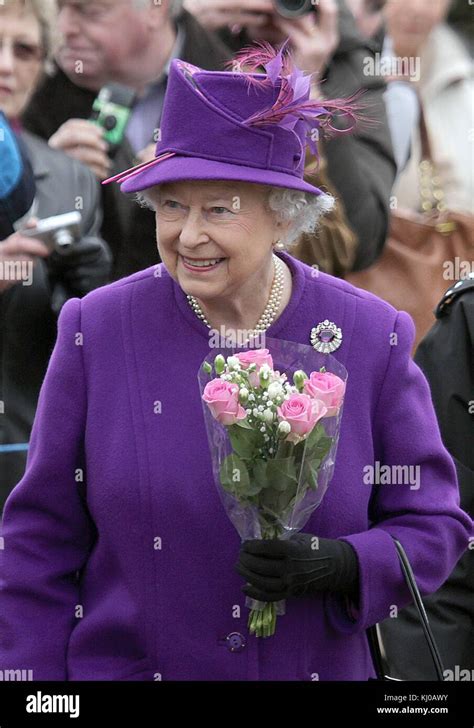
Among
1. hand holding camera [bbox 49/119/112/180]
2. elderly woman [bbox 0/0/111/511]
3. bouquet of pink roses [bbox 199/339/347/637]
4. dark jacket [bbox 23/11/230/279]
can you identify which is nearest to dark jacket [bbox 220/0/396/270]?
dark jacket [bbox 23/11/230/279]

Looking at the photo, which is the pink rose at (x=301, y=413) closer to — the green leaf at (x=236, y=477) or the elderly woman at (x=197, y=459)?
the green leaf at (x=236, y=477)

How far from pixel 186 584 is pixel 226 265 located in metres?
0.66

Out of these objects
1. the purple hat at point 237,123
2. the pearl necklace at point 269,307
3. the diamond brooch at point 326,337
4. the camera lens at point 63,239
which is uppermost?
the camera lens at point 63,239

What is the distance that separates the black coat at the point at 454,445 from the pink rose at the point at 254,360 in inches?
42.1

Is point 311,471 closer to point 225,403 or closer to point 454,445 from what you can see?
point 225,403

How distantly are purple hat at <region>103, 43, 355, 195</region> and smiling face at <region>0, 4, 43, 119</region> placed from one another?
1.85 m

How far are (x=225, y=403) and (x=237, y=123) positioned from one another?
59 cm

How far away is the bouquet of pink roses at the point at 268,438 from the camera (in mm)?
2939

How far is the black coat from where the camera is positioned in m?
3.97

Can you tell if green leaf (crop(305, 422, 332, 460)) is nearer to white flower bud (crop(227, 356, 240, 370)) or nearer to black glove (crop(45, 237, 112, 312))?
white flower bud (crop(227, 356, 240, 370))

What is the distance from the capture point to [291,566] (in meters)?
3.01

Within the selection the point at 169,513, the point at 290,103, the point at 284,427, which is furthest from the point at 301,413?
the point at 290,103

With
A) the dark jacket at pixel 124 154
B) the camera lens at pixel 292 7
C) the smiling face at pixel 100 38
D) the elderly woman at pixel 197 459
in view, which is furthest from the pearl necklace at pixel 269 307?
the camera lens at pixel 292 7
